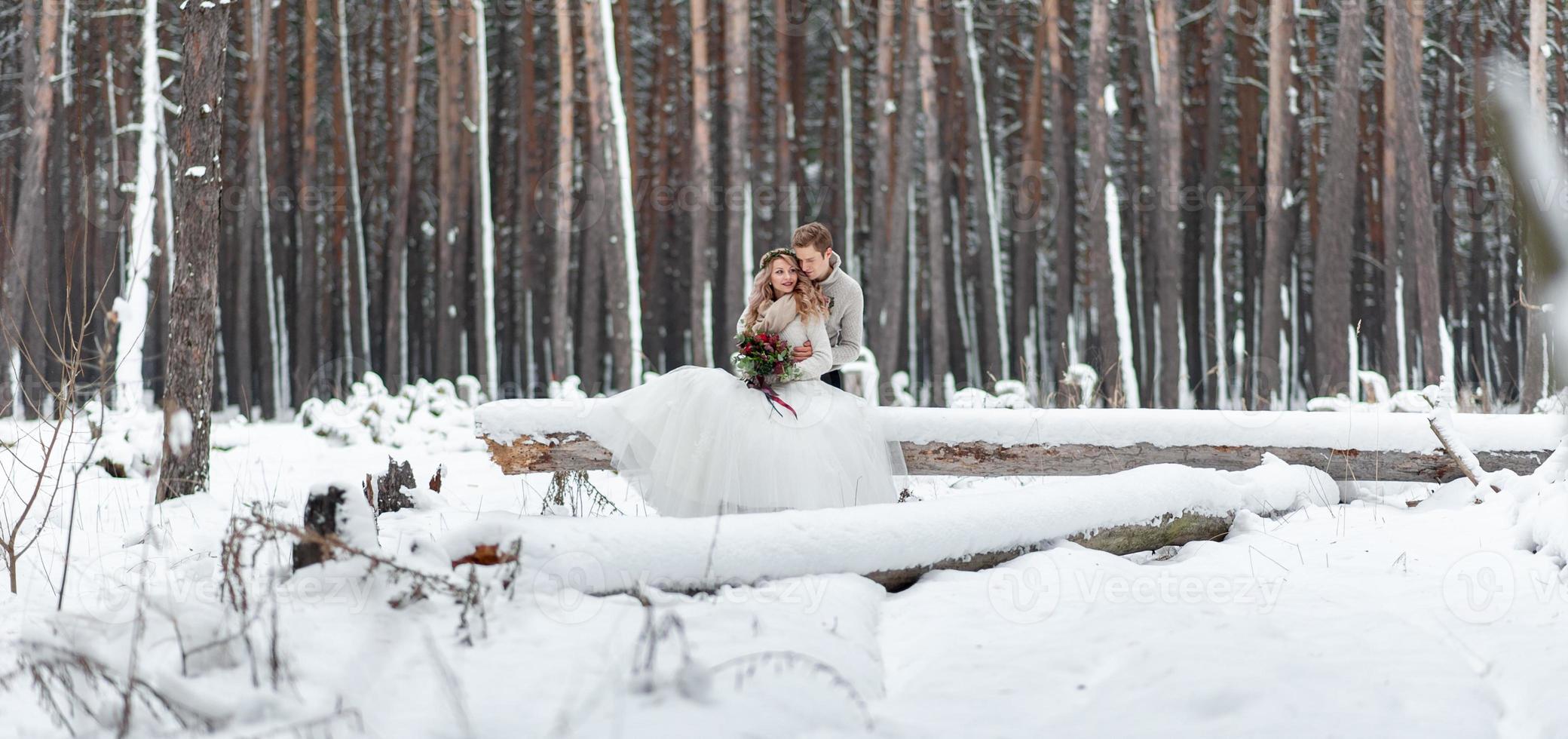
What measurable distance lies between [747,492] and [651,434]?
1.67 feet

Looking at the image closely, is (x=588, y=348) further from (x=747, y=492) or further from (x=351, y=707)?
(x=351, y=707)

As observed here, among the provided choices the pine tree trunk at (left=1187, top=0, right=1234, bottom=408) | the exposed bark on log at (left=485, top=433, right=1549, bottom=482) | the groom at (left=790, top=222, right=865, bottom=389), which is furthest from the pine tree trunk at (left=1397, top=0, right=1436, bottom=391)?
the groom at (left=790, top=222, right=865, bottom=389)

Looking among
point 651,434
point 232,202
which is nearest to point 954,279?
point 232,202

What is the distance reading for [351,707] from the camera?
6.82 ft

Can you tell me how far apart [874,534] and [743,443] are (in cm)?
102

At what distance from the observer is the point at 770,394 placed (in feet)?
13.5

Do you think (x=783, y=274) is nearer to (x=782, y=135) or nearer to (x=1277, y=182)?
(x=1277, y=182)

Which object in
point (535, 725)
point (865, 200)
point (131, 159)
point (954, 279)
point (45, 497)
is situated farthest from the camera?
point (865, 200)

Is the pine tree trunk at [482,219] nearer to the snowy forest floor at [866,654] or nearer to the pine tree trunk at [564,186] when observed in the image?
the pine tree trunk at [564,186]

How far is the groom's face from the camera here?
14.4 ft

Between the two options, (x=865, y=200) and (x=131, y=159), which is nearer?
(x=131, y=159)

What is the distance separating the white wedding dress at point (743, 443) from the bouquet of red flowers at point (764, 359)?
0.06 m

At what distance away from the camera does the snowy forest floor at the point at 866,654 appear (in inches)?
82.6

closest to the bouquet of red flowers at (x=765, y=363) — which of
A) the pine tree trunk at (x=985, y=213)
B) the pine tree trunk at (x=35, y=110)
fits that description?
the pine tree trunk at (x=985, y=213)
